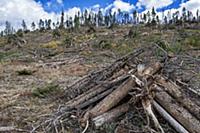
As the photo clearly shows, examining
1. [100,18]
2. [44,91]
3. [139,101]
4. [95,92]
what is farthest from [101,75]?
[100,18]

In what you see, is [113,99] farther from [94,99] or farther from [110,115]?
[94,99]

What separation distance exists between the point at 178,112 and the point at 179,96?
39 centimetres

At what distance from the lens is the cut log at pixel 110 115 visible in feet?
16.7

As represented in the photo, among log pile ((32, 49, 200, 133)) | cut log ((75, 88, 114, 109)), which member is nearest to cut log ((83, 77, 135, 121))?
log pile ((32, 49, 200, 133))

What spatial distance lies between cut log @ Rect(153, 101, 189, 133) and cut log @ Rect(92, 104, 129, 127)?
1.46 feet

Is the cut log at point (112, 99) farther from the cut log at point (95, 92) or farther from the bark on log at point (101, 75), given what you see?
the bark on log at point (101, 75)

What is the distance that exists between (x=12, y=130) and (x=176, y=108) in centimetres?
228

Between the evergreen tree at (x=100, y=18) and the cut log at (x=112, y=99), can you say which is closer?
the cut log at (x=112, y=99)

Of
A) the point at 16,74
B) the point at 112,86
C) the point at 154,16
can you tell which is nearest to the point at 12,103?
the point at 112,86

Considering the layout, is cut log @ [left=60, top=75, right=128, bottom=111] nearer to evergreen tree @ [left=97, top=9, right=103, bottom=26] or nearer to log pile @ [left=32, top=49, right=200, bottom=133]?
log pile @ [left=32, top=49, right=200, bottom=133]

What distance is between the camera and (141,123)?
511 cm

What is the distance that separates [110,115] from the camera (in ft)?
17.2

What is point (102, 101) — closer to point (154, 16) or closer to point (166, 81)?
point (166, 81)

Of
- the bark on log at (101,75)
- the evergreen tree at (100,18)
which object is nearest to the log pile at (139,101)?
the bark on log at (101,75)
